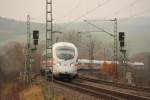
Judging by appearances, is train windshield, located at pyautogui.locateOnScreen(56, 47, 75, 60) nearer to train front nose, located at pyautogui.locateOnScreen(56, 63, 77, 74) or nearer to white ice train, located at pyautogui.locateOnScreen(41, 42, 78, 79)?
white ice train, located at pyautogui.locateOnScreen(41, 42, 78, 79)

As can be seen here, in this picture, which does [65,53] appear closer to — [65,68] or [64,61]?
[64,61]

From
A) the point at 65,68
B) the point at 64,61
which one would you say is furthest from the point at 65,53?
the point at 65,68

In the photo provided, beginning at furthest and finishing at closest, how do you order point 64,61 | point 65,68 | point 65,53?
point 65,53, point 64,61, point 65,68

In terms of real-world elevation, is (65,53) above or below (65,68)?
above

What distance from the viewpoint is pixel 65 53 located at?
3806cm

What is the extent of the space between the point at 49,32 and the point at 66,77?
59.4 feet

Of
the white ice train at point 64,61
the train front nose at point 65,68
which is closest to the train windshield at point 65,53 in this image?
the white ice train at point 64,61

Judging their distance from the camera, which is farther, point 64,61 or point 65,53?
point 65,53

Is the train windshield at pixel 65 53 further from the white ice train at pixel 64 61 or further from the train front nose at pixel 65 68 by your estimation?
the train front nose at pixel 65 68

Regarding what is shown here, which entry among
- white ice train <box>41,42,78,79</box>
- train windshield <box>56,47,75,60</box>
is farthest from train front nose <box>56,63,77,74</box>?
train windshield <box>56,47,75,60</box>

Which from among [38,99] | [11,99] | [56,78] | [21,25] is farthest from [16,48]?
[38,99]

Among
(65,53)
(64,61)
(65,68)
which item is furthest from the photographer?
(65,53)

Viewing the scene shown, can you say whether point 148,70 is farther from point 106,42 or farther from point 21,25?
point 21,25

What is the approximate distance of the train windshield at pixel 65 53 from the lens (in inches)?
1489
